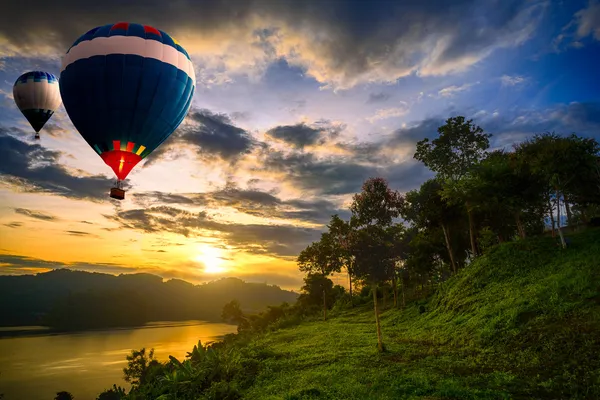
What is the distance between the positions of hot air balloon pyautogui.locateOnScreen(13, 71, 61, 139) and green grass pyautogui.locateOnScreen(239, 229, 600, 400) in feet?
129

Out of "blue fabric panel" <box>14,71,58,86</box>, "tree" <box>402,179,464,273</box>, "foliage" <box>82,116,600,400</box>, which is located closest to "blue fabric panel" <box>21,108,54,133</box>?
"blue fabric panel" <box>14,71,58,86</box>

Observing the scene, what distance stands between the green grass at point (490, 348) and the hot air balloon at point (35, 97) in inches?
1551

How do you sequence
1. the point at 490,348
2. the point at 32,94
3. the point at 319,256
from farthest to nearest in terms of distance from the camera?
the point at 319,256
the point at 32,94
the point at 490,348

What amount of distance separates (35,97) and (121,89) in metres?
25.3

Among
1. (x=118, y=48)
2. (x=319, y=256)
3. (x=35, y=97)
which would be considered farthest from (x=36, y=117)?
(x=319, y=256)

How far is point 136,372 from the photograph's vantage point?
68.4 m

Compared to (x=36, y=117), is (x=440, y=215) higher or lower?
lower

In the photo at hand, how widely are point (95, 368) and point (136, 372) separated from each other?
163 ft

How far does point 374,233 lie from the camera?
21516 millimetres

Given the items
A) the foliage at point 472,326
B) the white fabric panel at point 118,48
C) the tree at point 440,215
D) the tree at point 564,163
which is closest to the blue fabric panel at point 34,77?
the white fabric panel at point 118,48

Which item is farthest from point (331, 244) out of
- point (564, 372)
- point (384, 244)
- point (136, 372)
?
point (136, 372)

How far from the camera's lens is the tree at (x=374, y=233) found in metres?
20.7

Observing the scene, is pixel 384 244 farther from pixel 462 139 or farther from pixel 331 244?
pixel 462 139

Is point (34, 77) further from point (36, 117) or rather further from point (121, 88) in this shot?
point (121, 88)
